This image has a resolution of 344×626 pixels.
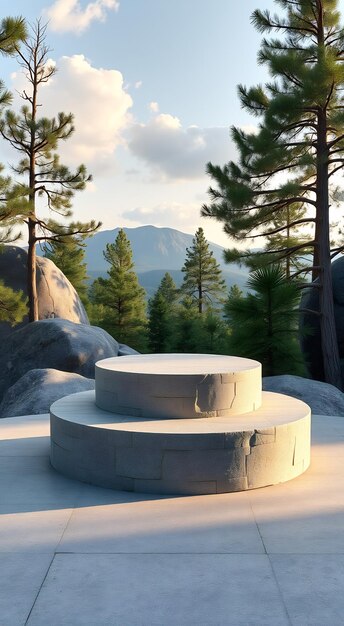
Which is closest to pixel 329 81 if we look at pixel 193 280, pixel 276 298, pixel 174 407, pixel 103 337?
pixel 276 298

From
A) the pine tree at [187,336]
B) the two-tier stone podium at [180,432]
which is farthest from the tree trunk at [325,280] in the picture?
the two-tier stone podium at [180,432]

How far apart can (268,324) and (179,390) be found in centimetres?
629

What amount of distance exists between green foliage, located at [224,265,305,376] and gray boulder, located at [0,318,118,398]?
2888 mm

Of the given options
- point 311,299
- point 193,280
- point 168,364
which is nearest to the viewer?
point 168,364

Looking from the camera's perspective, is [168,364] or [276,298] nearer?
[168,364]

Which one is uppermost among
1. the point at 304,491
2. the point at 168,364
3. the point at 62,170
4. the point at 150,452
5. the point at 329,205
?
the point at 62,170

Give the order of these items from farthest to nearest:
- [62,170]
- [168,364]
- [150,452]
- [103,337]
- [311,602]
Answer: [62,170], [103,337], [168,364], [150,452], [311,602]

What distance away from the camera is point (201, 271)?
32375 millimetres

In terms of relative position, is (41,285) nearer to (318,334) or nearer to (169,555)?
(318,334)

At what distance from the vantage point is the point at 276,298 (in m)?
10.3

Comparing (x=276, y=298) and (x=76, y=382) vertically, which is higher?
(x=276, y=298)

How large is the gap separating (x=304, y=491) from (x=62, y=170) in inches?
547

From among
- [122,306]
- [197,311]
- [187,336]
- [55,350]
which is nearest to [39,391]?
[55,350]

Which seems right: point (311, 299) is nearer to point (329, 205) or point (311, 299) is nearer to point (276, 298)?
point (329, 205)
